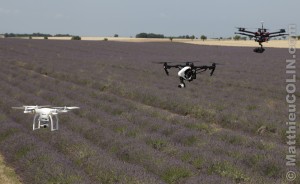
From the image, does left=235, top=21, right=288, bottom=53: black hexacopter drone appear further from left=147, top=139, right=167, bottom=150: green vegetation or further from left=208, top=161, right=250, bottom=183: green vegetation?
left=147, top=139, right=167, bottom=150: green vegetation

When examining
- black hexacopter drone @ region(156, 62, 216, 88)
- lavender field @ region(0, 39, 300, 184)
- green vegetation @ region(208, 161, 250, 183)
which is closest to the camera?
black hexacopter drone @ region(156, 62, 216, 88)

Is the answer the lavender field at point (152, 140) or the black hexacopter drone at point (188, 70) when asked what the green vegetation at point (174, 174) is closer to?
the lavender field at point (152, 140)

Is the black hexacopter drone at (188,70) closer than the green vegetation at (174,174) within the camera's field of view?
Yes

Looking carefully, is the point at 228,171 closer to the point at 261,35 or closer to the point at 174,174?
the point at 174,174

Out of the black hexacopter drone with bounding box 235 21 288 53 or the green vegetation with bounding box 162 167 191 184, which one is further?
the green vegetation with bounding box 162 167 191 184

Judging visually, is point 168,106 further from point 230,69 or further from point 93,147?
point 230,69

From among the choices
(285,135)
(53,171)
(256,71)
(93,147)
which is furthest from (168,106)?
(256,71)

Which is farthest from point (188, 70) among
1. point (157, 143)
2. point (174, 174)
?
point (157, 143)

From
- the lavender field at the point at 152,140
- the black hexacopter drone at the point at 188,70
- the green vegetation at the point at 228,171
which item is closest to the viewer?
the black hexacopter drone at the point at 188,70

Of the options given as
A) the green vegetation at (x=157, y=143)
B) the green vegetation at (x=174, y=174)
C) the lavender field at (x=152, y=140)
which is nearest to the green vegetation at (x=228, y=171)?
the lavender field at (x=152, y=140)

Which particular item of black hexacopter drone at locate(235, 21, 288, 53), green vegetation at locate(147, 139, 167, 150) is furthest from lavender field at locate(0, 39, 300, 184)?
black hexacopter drone at locate(235, 21, 288, 53)

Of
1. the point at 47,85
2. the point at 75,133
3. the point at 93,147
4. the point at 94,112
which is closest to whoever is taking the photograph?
the point at 93,147
